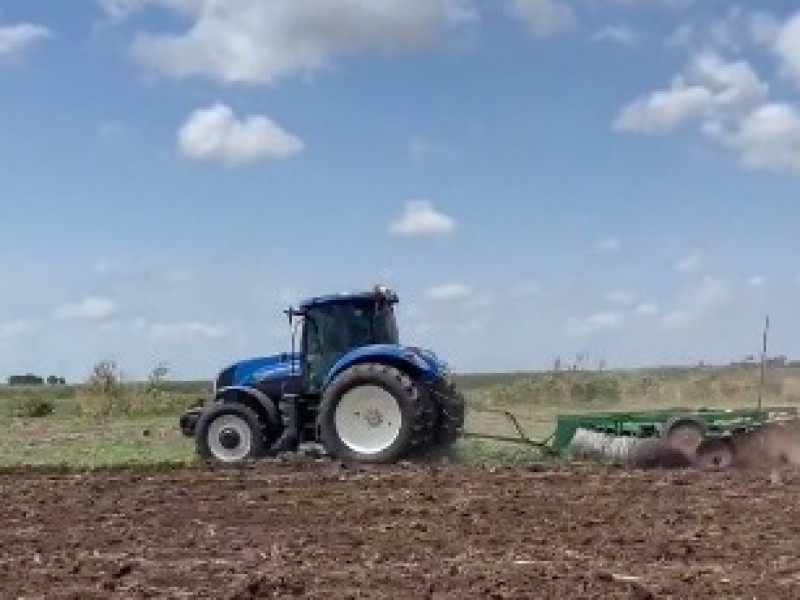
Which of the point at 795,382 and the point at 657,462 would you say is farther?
the point at 795,382

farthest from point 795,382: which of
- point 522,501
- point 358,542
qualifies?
point 358,542

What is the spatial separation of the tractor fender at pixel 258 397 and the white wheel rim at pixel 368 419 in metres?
1.29

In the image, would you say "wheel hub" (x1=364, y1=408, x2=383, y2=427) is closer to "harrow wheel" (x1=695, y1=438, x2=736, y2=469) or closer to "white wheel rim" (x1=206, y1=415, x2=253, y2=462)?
"white wheel rim" (x1=206, y1=415, x2=253, y2=462)

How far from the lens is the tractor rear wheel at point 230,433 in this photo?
19.2 m

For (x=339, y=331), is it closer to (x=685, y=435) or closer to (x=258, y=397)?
(x=258, y=397)

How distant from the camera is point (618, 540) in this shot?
429 inches

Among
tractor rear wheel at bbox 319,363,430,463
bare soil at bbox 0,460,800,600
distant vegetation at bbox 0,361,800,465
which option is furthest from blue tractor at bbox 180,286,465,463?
distant vegetation at bbox 0,361,800,465

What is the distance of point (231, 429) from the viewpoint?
19.3 metres

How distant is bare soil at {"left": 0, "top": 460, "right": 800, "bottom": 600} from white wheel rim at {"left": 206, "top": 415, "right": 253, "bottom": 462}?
2578 mm

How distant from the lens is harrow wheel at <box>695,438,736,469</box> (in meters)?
17.9

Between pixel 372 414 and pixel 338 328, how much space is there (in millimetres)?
1362

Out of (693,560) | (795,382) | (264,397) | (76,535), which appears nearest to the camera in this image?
(693,560)

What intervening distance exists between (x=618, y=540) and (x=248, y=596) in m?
3.23

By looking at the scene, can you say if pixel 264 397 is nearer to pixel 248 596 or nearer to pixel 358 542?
pixel 358 542
